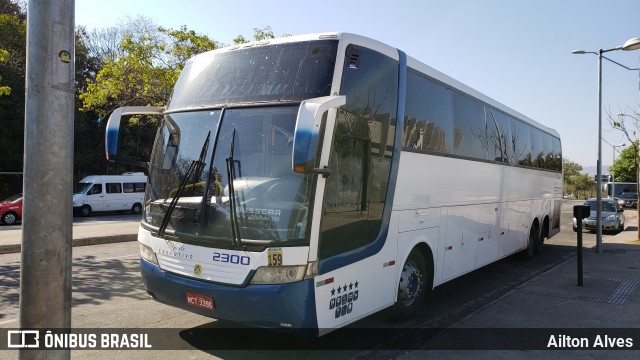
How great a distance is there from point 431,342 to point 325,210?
235 centimetres

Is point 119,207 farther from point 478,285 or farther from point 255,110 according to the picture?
point 255,110

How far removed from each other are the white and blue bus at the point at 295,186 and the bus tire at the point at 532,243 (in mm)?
6819

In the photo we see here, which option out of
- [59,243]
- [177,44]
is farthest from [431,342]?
[177,44]

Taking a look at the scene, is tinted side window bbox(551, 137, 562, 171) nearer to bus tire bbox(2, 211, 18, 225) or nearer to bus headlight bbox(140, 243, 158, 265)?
bus headlight bbox(140, 243, 158, 265)

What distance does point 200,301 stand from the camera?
4824 millimetres

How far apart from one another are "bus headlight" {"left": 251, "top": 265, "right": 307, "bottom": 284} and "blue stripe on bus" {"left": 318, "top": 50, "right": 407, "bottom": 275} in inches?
16.2

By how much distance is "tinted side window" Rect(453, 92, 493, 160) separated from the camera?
7.85m

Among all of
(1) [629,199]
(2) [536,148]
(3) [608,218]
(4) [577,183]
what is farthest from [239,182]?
(4) [577,183]

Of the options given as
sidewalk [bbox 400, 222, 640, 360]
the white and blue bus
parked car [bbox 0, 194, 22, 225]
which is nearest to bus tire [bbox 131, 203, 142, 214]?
parked car [bbox 0, 194, 22, 225]

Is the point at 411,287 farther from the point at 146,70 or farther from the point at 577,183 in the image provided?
the point at 577,183

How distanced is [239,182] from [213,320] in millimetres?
2570

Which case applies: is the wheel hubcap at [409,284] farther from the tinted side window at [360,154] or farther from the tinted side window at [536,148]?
A: the tinted side window at [536,148]

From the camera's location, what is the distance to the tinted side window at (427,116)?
6.38 meters

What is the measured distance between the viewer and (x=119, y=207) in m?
28.5
